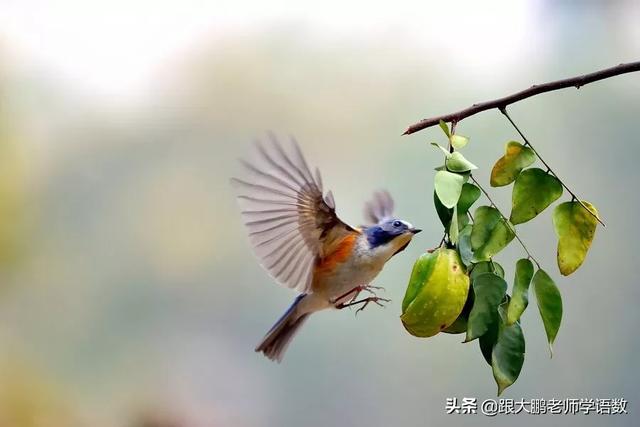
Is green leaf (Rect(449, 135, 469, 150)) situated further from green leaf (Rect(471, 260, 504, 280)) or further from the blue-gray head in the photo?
the blue-gray head

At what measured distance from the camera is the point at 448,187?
585mm

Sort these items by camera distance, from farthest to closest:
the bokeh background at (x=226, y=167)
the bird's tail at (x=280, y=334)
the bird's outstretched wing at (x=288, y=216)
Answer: the bokeh background at (x=226, y=167) < the bird's tail at (x=280, y=334) < the bird's outstretched wing at (x=288, y=216)

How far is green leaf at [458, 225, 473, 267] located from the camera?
0.63 meters

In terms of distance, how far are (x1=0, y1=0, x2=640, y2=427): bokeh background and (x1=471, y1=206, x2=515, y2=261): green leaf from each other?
790mm

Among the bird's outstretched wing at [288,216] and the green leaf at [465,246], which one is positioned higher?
the bird's outstretched wing at [288,216]

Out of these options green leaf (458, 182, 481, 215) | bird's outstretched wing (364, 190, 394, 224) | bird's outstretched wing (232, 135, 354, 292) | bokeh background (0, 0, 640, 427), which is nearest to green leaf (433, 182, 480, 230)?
green leaf (458, 182, 481, 215)

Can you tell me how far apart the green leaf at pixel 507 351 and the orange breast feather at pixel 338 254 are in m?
0.34

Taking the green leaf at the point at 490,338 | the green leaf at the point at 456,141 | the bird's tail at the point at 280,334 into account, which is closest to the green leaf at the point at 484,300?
the green leaf at the point at 490,338

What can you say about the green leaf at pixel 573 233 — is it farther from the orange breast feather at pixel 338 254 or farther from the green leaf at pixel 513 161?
the orange breast feather at pixel 338 254

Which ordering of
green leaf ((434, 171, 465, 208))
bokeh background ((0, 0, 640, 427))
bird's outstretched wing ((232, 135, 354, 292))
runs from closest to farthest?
1. green leaf ((434, 171, 465, 208))
2. bird's outstretched wing ((232, 135, 354, 292))
3. bokeh background ((0, 0, 640, 427))

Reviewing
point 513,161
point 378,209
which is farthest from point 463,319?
point 378,209

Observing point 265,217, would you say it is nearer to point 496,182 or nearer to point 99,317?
point 496,182

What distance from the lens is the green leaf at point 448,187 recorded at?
22.6 inches

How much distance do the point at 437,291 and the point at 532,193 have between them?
127 mm
